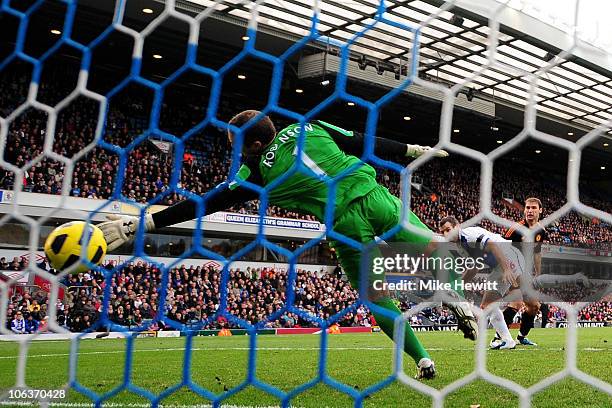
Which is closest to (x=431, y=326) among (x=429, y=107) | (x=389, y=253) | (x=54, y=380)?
(x=429, y=107)

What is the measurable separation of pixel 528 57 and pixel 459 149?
15954 mm

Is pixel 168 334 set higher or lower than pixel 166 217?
lower

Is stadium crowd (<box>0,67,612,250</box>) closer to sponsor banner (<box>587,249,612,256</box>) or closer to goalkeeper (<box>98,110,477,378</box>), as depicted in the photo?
sponsor banner (<box>587,249,612,256</box>)

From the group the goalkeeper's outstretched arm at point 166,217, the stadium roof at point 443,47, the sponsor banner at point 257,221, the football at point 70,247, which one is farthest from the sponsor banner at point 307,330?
the football at point 70,247

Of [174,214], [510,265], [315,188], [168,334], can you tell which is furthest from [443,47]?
[174,214]

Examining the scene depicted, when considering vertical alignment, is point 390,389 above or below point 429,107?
below

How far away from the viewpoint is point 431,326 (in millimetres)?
17969

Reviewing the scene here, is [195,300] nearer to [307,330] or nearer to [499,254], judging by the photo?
[307,330]

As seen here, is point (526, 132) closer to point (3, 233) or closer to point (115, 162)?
point (115, 162)

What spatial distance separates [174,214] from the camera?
290 cm

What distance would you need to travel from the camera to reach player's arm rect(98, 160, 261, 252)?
2807 mm

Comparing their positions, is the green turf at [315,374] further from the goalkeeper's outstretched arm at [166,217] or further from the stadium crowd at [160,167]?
the stadium crowd at [160,167]

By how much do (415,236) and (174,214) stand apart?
1232mm

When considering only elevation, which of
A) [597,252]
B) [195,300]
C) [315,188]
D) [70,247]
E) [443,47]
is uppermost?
[443,47]
